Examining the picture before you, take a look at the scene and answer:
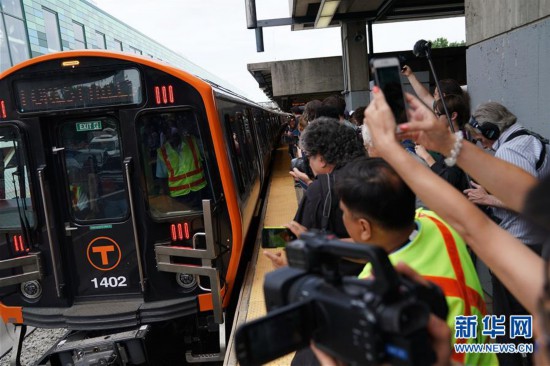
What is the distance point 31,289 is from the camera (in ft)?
14.6

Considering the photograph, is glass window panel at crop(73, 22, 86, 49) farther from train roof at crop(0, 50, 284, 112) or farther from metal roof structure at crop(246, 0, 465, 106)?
train roof at crop(0, 50, 284, 112)

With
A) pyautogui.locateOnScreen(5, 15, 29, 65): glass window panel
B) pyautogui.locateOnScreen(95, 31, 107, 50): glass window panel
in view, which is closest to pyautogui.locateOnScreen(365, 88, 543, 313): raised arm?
pyautogui.locateOnScreen(5, 15, 29, 65): glass window panel

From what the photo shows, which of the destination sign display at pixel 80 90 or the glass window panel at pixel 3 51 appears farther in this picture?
the glass window panel at pixel 3 51

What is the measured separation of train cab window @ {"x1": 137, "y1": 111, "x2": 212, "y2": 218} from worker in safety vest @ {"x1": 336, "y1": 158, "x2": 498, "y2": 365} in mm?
2777

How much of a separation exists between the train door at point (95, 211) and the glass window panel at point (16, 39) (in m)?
15.5

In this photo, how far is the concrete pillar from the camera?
15.1 meters

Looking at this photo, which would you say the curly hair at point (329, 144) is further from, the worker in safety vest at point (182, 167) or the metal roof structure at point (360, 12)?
the metal roof structure at point (360, 12)

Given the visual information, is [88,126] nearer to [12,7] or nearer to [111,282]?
→ [111,282]

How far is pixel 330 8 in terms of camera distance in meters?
11.0

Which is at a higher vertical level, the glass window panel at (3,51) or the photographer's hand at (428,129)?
the glass window panel at (3,51)

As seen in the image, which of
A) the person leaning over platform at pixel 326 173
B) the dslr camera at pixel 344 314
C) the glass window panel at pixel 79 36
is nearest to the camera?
the dslr camera at pixel 344 314

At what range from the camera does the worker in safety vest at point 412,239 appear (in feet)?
5.09

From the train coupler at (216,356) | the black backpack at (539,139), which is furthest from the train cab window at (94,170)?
the black backpack at (539,139)

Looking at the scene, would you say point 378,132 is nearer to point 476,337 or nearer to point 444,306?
point 444,306
